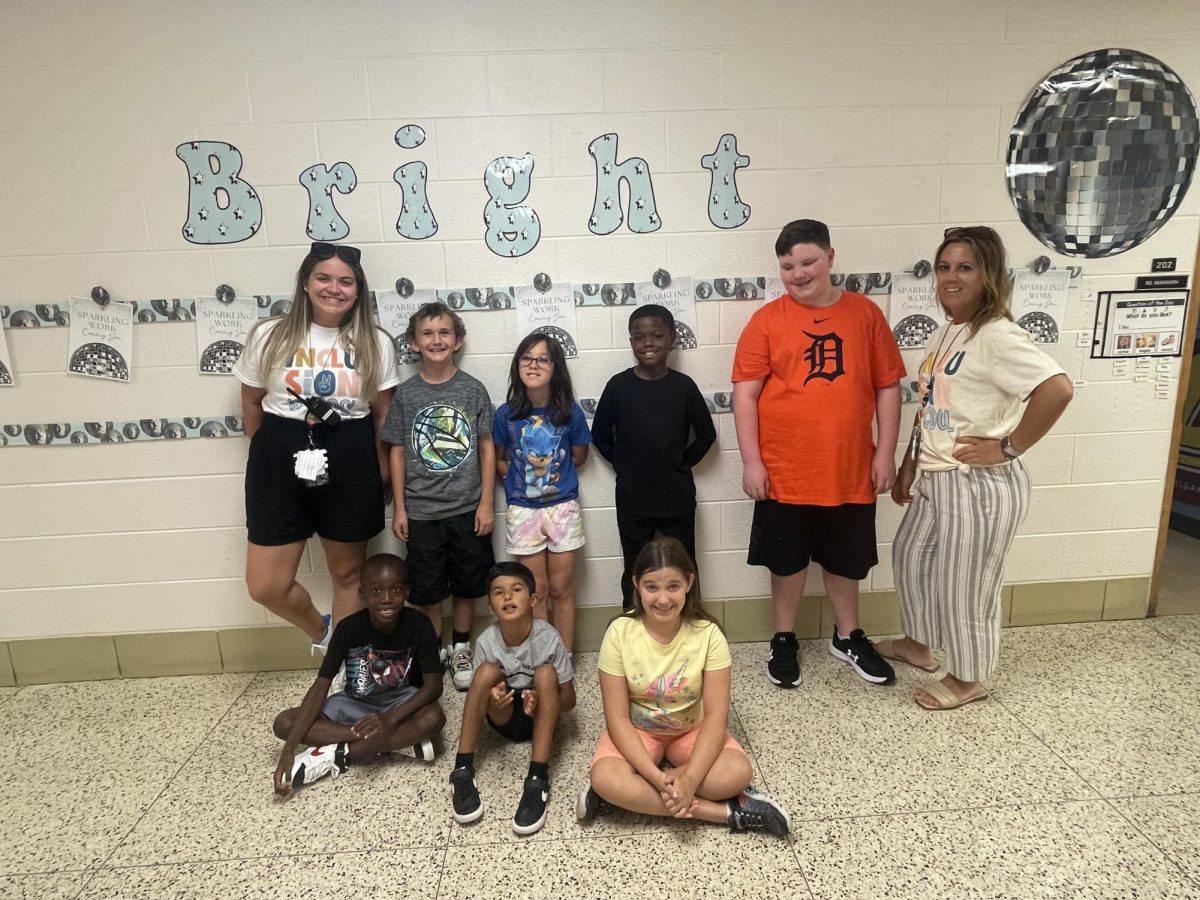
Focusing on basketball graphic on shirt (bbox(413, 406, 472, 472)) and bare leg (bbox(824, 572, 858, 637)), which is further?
bare leg (bbox(824, 572, 858, 637))

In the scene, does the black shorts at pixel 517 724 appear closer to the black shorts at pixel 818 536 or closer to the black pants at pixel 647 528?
the black pants at pixel 647 528

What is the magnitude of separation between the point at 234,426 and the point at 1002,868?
2.53 m

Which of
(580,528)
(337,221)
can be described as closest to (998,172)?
(580,528)

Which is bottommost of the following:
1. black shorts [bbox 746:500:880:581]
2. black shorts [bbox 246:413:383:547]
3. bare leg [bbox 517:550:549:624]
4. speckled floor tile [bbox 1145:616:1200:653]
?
speckled floor tile [bbox 1145:616:1200:653]

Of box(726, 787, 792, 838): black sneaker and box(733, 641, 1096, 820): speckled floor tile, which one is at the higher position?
box(726, 787, 792, 838): black sneaker

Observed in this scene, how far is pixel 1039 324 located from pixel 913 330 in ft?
1.51

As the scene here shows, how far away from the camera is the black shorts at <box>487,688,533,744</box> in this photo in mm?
1882

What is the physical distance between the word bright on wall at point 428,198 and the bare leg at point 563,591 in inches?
41.6

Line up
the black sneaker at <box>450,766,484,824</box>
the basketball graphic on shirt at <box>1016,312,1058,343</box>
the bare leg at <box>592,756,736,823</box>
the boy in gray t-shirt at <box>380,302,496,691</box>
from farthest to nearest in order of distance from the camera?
the basketball graphic on shirt at <box>1016,312,1058,343</box>, the boy in gray t-shirt at <box>380,302,496,691</box>, the black sneaker at <box>450,766,484,824</box>, the bare leg at <box>592,756,736,823</box>

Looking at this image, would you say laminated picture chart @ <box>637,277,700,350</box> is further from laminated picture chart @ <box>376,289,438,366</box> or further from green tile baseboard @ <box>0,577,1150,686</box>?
green tile baseboard @ <box>0,577,1150,686</box>

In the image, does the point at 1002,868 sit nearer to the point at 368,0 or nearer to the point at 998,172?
the point at 998,172

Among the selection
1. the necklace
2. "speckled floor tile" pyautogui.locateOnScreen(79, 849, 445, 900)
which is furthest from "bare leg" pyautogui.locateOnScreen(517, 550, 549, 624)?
the necklace

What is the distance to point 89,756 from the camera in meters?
2.03

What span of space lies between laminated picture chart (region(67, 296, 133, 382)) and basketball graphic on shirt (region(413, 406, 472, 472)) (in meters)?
1.03
